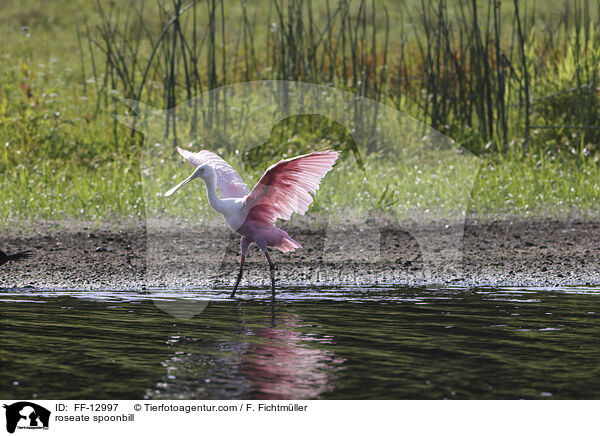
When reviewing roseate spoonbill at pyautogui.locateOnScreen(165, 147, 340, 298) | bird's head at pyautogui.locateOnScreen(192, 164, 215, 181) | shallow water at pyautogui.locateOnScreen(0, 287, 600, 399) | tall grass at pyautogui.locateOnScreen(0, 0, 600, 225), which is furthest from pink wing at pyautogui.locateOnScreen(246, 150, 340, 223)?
tall grass at pyautogui.locateOnScreen(0, 0, 600, 225)

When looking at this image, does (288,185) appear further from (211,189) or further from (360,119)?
(360,119)

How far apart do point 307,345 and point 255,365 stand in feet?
1.79

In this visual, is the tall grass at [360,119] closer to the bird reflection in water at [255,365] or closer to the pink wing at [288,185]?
the pink wing at [288,185]

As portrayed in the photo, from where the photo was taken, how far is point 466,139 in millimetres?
11984

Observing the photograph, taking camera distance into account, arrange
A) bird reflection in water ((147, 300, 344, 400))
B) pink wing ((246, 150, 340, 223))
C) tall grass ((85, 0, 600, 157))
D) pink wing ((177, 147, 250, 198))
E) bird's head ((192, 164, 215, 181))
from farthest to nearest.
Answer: tall grass ((85, 0, 600, 157)) → pink wing ((177, 147, 250, 198)) → bird's head ((192, 164, 215, 181)) → pink wing ((246, 150, 340, 223)) → bird reflection in water ((147, 300, 344, 400))

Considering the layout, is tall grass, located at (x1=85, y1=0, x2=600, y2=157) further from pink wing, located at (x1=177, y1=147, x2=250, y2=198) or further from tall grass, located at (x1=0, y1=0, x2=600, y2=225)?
pink wing, located at (x1=177, y1=147, x2=250, y2=198)

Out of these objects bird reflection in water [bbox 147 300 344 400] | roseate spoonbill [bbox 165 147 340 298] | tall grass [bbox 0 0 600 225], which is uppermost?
tall grass [bbox 0 0 600 225]

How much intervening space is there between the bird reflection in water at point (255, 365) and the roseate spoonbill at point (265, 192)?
2.81 feet

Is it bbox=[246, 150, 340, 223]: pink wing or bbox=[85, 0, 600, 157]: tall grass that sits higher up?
bbox=[85, 0, 600, 157]: tall grass

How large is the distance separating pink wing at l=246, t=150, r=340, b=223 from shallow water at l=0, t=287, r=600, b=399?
24.7 inches

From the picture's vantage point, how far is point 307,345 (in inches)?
219

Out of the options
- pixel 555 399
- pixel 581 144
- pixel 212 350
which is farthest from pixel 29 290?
pixel 581 144

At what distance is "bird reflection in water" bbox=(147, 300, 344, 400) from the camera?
459 centimetres

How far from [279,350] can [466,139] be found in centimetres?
705
